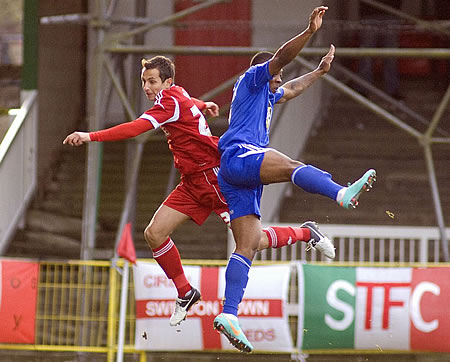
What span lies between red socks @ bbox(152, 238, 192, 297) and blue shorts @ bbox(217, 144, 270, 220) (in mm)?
739

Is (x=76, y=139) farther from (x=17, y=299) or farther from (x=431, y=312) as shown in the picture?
(x=431, y=312)

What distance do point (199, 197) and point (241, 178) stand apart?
705mm

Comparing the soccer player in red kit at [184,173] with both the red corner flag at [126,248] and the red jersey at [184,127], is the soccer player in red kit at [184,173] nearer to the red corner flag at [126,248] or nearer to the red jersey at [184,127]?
the red jersey at [184,127]

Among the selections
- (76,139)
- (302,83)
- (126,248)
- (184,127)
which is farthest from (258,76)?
(126,248)

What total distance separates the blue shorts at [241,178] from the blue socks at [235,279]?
0.33m

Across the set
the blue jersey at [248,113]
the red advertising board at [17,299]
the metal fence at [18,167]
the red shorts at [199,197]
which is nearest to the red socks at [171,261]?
the red shorts at [199,197]

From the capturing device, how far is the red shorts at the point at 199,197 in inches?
321

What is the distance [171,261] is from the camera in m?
8.38

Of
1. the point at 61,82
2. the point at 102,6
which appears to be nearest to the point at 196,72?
the point at 61,82

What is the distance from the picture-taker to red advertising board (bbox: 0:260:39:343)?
11039 millimetres

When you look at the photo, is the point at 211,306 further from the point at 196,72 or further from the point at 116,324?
the point at 196,72

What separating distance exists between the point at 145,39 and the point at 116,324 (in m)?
7.18

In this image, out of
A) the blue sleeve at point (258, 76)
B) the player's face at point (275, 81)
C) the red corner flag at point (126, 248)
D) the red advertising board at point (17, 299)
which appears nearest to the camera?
the blue sleeve at point (258, 76)

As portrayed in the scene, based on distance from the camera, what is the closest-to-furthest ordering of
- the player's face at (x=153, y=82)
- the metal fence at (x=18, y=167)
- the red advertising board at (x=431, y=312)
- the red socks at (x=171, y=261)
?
the player's face at (x=153, y=82), the red socks at (x=171, y=261), the red advertising board at (x=431, y=312), the metal fence at (x=18, y=167)
